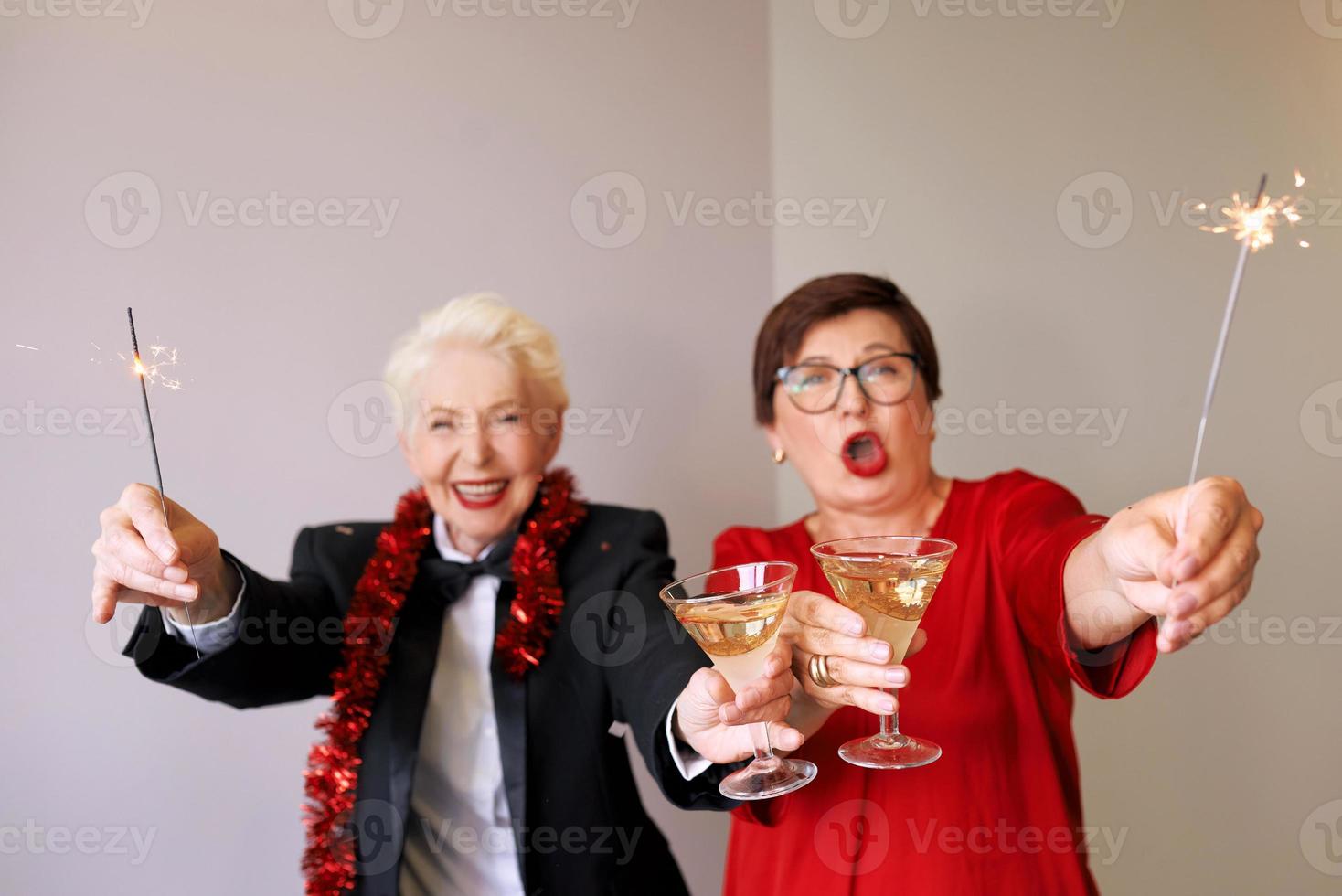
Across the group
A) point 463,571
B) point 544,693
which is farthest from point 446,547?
point 544,693

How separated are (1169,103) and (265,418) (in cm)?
211

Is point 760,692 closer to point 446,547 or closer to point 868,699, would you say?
point 868,699

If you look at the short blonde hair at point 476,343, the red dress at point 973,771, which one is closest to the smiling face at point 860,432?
the red dress at point 973,771

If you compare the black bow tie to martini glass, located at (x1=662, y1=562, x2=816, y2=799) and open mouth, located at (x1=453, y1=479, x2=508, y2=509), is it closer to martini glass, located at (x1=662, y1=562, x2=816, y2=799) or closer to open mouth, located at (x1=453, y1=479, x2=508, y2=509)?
open mouth, located at (x1=453, y1=479, x2=508, y2=509)

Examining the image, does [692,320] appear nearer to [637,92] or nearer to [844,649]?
[637,92]

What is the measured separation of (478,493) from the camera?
1.88 metres

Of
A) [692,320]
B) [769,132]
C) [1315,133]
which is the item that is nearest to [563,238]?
[692,320]

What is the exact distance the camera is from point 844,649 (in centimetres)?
126

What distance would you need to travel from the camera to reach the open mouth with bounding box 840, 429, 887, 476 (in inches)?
68.3

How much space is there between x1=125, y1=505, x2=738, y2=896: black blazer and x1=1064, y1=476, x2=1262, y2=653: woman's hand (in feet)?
2.24

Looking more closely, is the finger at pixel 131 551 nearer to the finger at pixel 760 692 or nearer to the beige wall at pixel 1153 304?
the finger at pixel 760 692

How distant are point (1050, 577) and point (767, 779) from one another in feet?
1.66

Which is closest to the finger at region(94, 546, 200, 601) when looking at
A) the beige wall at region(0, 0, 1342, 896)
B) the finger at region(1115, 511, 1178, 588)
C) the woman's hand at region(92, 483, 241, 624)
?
the woman's hand at region(92, 483, 241, 624)

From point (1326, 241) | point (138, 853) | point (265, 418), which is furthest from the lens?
point (1326, 241)
